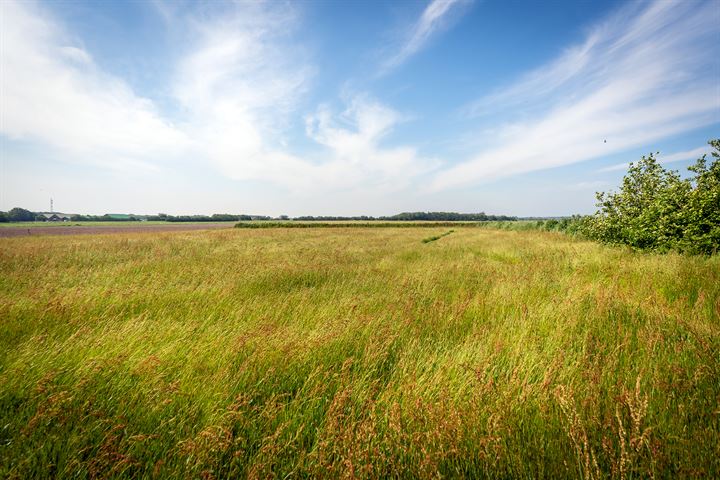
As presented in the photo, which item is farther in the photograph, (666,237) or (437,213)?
(437,213)

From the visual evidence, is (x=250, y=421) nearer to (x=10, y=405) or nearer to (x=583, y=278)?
(x=10, y=405)

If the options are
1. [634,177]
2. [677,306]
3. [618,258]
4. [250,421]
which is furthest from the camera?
[634,177]

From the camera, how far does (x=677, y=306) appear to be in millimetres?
5090

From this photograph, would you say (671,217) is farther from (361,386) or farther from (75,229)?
(75,229)

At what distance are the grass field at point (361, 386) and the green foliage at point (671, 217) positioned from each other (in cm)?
459

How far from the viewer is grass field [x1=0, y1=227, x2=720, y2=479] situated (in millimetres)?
1978

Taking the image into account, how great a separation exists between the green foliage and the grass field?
4592 mm

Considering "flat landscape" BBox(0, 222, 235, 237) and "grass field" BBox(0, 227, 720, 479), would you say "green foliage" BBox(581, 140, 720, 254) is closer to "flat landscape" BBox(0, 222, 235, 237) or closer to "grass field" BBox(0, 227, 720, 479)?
"grass field" BBox(0, 227, 720, 479)

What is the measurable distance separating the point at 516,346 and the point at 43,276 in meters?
12.6

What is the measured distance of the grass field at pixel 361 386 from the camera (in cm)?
198

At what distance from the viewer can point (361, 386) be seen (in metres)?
2.93

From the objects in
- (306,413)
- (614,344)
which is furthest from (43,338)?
(614,344)

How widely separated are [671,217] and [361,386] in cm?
→ 1402

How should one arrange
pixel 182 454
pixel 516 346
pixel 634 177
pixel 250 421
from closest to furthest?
pixel 182 454
pixel 250 421
pixel 516 346
pixel 634 177
